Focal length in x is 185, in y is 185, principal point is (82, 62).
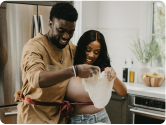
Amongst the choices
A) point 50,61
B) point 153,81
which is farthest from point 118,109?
point 50,61

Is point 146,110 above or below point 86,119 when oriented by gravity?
below

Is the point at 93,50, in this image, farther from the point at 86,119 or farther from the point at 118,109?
the point at 118,109

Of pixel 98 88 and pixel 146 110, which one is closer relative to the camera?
pixel 98 88

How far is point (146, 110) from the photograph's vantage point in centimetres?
186

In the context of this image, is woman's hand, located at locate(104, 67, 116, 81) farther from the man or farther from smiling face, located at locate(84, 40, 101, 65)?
the man

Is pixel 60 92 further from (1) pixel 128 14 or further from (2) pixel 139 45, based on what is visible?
(1) pixel 128 14

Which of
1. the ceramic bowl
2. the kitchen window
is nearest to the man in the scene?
the ceramic bowl

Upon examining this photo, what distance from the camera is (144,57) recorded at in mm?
2311

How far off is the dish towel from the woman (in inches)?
1.7

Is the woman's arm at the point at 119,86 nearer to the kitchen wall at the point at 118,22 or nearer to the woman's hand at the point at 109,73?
the woman's hand at the point at 109,73

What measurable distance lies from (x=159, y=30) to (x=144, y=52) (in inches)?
14.2

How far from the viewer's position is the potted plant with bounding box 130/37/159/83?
2.29m

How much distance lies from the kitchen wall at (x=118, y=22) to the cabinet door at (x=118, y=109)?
0.55m

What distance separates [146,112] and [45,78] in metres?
1.28
